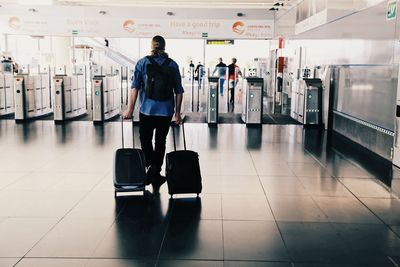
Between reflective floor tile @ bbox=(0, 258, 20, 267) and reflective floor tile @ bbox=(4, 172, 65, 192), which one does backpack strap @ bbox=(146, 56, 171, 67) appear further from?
reflective floor tile @ bbox=(0, 258, 20, 267)

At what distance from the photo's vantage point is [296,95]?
1299cm

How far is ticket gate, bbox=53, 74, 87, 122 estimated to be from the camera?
37.8 ft

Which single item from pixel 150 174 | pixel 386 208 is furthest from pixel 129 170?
pixel 386 208

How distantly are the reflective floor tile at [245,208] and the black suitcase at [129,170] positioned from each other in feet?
2.97

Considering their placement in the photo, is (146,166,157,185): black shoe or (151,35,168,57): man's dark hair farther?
(146,166,157,185): black shoe

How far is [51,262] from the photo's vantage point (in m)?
3.28

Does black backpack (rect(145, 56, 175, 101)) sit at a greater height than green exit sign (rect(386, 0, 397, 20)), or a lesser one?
lesser

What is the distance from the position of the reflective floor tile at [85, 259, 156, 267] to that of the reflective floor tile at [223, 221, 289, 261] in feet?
1.86

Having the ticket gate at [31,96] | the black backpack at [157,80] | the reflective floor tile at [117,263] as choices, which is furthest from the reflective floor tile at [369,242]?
the ticket gate at [31,96]

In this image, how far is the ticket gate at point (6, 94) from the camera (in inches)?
506

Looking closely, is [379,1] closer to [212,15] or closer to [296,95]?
[296,95]

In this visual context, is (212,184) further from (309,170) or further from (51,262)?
(51,262)

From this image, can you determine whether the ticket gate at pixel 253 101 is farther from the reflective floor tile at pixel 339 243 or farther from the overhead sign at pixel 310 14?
the reflective floor tile at pixel 339 243

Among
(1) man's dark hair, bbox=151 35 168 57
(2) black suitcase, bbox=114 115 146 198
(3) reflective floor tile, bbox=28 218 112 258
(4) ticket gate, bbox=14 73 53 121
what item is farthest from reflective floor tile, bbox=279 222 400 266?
(4) ticket gate, bbox=14 73 53 121
